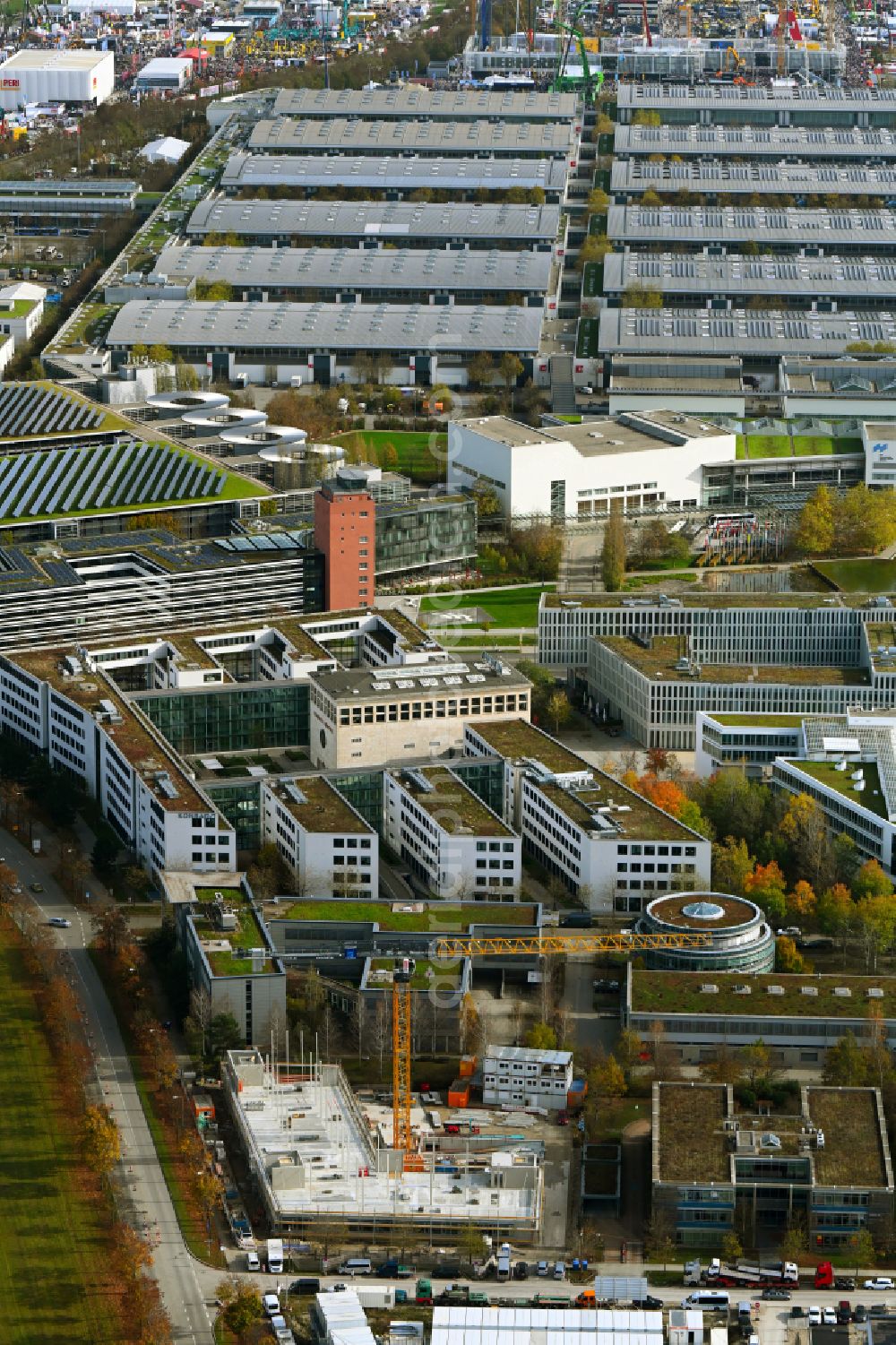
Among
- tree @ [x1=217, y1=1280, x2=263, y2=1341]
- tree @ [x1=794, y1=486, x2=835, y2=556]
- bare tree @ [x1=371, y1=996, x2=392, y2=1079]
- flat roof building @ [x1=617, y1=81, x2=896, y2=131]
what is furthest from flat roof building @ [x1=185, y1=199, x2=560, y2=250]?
tree @ [x1=217, y1=1280, x2=263, y2=1341]

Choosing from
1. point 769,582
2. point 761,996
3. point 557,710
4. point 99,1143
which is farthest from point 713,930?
point 769,582

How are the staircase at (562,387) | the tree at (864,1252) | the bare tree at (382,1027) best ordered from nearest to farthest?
the tree at (864,1252), the bare tree at (382,1027), the staircase at (562,387)

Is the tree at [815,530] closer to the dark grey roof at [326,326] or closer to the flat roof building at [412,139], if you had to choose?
the dark grey roof at [326,326]

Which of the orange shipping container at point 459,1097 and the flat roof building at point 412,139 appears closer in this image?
the orange shipping container at point 459,1097

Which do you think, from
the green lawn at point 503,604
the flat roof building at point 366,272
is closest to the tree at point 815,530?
the green lawn at point 503,604

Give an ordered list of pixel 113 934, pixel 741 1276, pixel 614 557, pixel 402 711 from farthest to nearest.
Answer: pixel 614 557
pixel 402 711
pixel 113 934
pixel 741 1276

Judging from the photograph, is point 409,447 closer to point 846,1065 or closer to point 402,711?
point 402,711
